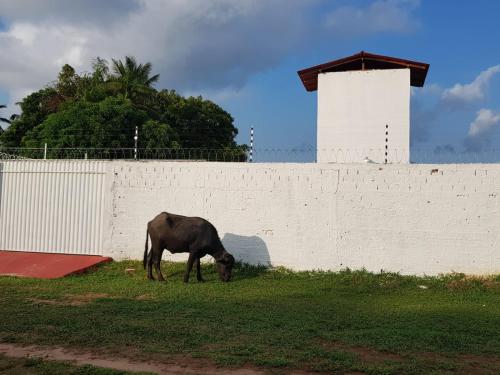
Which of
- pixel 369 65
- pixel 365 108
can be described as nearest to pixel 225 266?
pixel 365 108

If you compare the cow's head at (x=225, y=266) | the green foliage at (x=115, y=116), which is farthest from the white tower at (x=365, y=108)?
the cow's head at (x=225, y=266)

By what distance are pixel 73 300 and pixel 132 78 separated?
90.2ft

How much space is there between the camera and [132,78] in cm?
3406

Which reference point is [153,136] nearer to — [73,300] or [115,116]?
[115,116]

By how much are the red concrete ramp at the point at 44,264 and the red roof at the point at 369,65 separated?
26.6 ft

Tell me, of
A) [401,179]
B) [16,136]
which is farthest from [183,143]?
[401,179]

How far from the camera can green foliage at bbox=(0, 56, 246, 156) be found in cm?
2208

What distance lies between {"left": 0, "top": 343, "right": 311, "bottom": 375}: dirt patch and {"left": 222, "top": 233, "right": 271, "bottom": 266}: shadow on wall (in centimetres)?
611

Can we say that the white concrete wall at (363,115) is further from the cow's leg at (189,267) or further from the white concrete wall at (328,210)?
the cow's leg at (189,267)

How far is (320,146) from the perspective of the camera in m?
14.8

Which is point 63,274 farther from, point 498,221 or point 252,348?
point 498,221

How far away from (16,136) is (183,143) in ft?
30.3

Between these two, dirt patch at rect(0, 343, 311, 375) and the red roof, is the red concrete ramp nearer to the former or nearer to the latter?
dirt patch at rect(0, 343, 311, 375)

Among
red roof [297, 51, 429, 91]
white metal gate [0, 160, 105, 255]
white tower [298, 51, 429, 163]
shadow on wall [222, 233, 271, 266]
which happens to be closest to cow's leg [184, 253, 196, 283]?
shadow on wall [222, 233, 271, 266]
